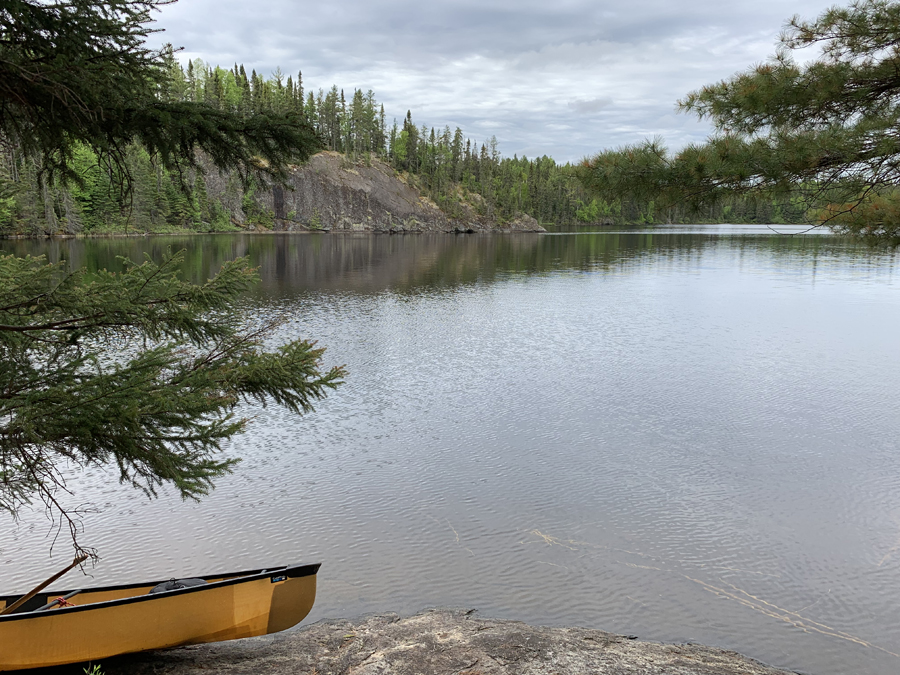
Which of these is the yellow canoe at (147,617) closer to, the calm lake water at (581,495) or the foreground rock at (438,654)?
the foreground rock at (438,654)

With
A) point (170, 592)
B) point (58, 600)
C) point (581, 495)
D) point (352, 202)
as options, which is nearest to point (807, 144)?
point (581, 495)

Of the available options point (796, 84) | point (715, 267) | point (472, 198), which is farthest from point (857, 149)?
point (472, 198)

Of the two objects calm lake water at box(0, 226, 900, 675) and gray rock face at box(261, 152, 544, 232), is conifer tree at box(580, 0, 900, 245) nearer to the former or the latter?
calm lake water at box(0, 226, 900, 675)

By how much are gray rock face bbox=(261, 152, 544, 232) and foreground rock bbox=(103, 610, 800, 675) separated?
94.2 m

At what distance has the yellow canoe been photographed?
577cm

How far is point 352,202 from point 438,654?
4105 inches

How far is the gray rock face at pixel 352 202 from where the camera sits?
101m

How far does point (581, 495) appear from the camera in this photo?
1115 cm

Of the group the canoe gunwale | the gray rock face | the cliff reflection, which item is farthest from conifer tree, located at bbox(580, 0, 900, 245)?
the gray rock face

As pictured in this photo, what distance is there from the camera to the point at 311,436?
13.5m

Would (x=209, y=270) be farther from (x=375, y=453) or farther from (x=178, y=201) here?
(x=178, y=201)

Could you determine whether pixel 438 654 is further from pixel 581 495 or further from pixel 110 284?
pixel 581 495

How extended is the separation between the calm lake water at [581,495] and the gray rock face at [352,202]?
8195 centimetres

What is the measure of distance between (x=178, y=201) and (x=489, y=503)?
8149 centimetres
